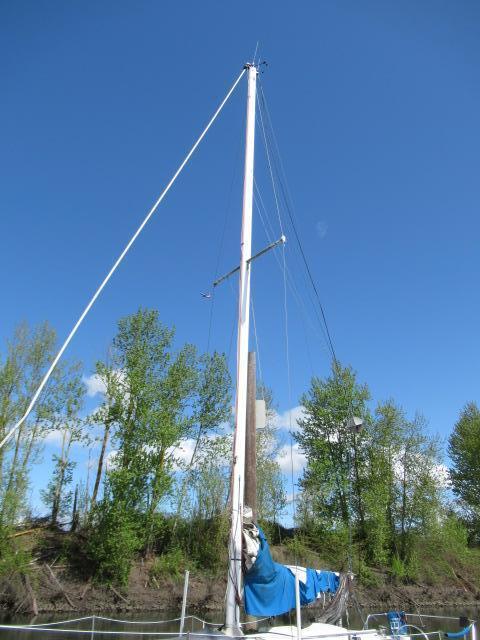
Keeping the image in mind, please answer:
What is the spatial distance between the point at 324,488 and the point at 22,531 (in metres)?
23.5

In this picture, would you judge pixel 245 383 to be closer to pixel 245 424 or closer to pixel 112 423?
pixel 245 424

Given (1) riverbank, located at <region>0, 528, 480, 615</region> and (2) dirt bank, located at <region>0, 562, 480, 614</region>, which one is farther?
(1) riverbank, located at <region>0, 528, 480, 615</region>

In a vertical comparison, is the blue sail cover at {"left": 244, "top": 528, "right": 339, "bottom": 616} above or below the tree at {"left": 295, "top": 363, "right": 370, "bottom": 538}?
below

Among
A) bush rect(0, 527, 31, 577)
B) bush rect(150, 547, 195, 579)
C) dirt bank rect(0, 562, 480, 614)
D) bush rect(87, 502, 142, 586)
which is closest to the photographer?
bush rect(0, 527, 31, 577)

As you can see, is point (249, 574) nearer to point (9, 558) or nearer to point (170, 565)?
point (9, 558)

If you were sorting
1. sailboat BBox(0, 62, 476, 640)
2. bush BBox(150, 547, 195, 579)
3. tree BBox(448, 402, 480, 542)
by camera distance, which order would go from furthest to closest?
tree BBox(448, 402, 480, 542) → bush BBox(150, 547, 195, 579) → sailboat BBox(0, 62, 476, 640)

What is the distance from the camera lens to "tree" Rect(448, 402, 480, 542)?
167ft

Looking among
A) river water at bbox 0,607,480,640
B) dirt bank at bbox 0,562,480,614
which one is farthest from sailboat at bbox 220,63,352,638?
dirt bank at bbox 0,562,480,614

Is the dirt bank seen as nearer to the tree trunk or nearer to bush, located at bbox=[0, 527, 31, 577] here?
bush, located at bbox=[0, 527, 31, 577]

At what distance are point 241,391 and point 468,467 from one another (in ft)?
169

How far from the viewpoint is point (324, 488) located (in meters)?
41.7

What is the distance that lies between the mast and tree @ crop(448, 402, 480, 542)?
48968mm

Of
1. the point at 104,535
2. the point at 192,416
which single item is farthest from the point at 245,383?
the point at 192,416

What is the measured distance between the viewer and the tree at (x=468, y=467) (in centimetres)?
5100
